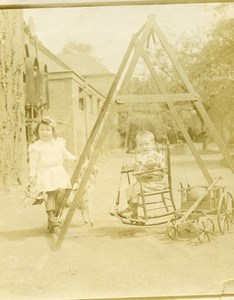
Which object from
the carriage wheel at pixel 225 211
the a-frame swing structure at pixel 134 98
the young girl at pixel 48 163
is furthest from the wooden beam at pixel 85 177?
the carriage wheel at pixel 225 211

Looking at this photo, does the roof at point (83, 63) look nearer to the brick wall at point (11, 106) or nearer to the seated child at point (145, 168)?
the brick wall at point (11, 106)

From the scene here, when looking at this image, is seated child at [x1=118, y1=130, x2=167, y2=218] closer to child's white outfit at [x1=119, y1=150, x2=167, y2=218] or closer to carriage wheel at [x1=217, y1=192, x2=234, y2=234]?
child's white outfit at [x1=119, y1=150, x2=167, y2=218]

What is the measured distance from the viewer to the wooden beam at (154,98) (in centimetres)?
321

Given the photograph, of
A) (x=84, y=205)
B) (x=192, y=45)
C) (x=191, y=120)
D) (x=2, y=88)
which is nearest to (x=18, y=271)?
(x=84, y=205)

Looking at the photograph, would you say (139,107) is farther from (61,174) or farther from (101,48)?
(61,174)

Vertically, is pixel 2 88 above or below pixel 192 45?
below

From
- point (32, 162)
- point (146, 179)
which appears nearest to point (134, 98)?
point (146, 179)

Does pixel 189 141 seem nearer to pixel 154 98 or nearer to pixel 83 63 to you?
pixel 154 98

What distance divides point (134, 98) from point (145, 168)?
523 mm

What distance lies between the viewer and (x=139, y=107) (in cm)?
327

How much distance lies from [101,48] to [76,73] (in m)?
0.23

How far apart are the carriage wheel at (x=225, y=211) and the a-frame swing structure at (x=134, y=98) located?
0.25 meters

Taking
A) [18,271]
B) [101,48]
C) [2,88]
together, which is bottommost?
[18,271]

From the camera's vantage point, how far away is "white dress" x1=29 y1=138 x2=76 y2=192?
3320 mm
